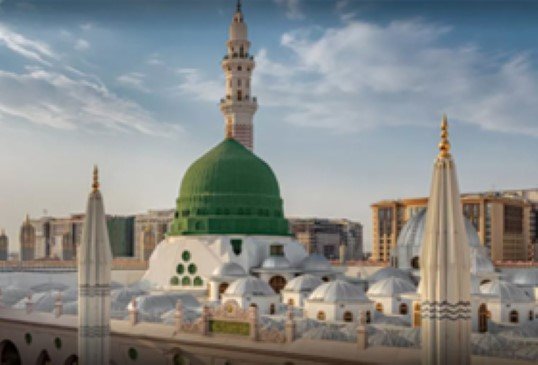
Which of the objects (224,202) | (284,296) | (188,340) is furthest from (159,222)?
(188,340)

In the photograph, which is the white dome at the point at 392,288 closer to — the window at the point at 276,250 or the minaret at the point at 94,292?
the window at the point at 276,250

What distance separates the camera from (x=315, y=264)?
20.7 meters

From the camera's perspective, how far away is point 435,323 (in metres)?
6.55

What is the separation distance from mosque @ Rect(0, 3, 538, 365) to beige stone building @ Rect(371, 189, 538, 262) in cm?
1562

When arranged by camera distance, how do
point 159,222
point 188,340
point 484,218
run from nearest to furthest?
point 188,340, point 484,218, point 159,222

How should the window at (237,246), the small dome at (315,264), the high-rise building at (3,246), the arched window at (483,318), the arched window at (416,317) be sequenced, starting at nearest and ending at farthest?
the arched window at (416,317)
the arched window at (483,318)
the small dome at (315,264)
the window at (237,246)
the high-rise building at (3,246)

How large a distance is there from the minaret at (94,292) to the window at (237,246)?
10.9m

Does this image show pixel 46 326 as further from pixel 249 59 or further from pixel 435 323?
pixel 249 59

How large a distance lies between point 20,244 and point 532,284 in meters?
20.1

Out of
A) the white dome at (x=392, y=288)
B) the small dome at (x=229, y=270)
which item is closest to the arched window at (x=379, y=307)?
the white dome at (x=392, y=288)

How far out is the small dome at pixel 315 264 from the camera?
20.6 metres

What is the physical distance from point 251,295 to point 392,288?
321cm

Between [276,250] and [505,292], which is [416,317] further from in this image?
[276,250]

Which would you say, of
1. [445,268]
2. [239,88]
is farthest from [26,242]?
[445,268]
